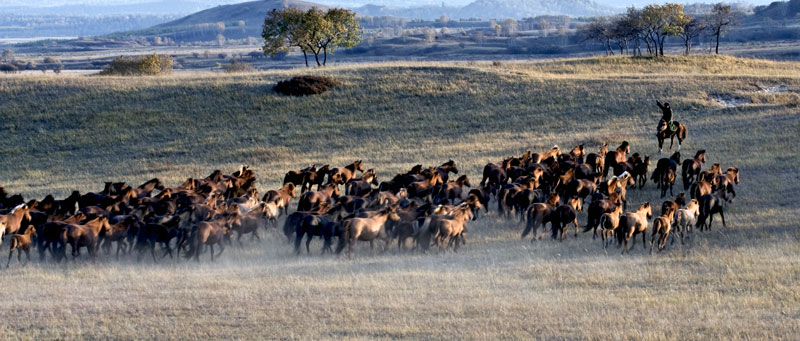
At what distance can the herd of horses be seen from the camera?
18.8m

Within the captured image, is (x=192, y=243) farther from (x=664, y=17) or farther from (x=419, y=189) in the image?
(x=664, y=17)

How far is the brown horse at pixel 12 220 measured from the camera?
19.9 metres

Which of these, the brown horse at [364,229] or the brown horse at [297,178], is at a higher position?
the brown horse at [364,229]

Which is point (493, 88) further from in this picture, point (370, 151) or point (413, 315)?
point (413, 315)

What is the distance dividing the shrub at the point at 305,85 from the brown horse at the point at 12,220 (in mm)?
26011

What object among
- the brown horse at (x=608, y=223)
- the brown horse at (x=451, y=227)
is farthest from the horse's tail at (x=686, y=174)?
the brown horse at (x=451, y=227)

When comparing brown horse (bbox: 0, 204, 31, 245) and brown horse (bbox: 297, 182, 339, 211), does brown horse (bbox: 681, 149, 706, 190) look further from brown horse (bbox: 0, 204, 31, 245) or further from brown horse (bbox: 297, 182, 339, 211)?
brown horse (bbox: 0, 204, 31, 245)

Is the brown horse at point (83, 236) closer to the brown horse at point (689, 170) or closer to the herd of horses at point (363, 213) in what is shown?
A: the herd of horses at point (363, 213)

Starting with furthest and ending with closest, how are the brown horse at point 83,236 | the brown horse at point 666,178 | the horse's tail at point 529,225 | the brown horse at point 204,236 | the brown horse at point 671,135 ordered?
1. the brown horse at point 671,135
2. the brown horse at point 666,178
3. the horse's tail at point 529,225
4. the brown horse at point 204,236
5. the brown horse at point 83,236

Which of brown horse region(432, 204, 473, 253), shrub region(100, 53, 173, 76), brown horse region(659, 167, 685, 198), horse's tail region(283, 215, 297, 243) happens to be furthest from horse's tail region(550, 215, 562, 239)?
shrub region(100, 53, 173, 76)

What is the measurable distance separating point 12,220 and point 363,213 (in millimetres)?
8718

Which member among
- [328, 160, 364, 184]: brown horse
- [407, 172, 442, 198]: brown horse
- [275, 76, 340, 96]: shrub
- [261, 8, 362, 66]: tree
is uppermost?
[261, 8, 362, 66]: tree

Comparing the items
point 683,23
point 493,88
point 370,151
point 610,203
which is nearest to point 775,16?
point 683,23

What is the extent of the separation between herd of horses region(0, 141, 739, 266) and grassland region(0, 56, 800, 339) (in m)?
0.53
